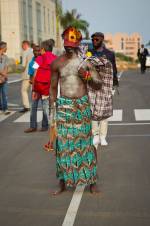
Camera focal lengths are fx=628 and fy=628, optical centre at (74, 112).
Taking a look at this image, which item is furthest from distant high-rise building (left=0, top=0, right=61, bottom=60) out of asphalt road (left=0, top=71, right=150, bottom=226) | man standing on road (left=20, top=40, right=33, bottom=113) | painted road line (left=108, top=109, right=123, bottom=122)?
asphalt road (left=0, top=71, right=150, bottom=226)

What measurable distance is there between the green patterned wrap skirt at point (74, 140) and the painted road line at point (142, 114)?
24.3ft

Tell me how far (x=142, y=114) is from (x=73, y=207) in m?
9.02

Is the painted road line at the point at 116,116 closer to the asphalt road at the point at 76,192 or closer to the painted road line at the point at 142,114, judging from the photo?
the painted road line at the point at 142,114

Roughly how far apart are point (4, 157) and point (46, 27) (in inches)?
3004

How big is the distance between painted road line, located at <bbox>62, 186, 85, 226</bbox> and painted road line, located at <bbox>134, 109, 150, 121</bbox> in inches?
284

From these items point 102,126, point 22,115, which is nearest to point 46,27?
point 22,115

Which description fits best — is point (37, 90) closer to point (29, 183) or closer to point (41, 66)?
point (41, 66)

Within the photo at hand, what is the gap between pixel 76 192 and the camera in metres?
7.34

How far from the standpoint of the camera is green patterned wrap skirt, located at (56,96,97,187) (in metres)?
7.09

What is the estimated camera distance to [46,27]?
8525cm

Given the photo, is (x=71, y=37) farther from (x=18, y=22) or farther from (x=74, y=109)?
(x=18, y=22)

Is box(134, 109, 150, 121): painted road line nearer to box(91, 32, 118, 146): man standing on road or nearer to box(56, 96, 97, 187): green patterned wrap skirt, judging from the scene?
box(91, 32, 118, 146): man standing on road

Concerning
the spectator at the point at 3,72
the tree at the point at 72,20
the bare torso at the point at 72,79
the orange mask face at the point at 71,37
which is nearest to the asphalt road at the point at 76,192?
the bare torso at the point at 72,79

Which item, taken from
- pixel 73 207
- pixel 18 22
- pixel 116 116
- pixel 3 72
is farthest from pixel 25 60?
pixel 18 22
